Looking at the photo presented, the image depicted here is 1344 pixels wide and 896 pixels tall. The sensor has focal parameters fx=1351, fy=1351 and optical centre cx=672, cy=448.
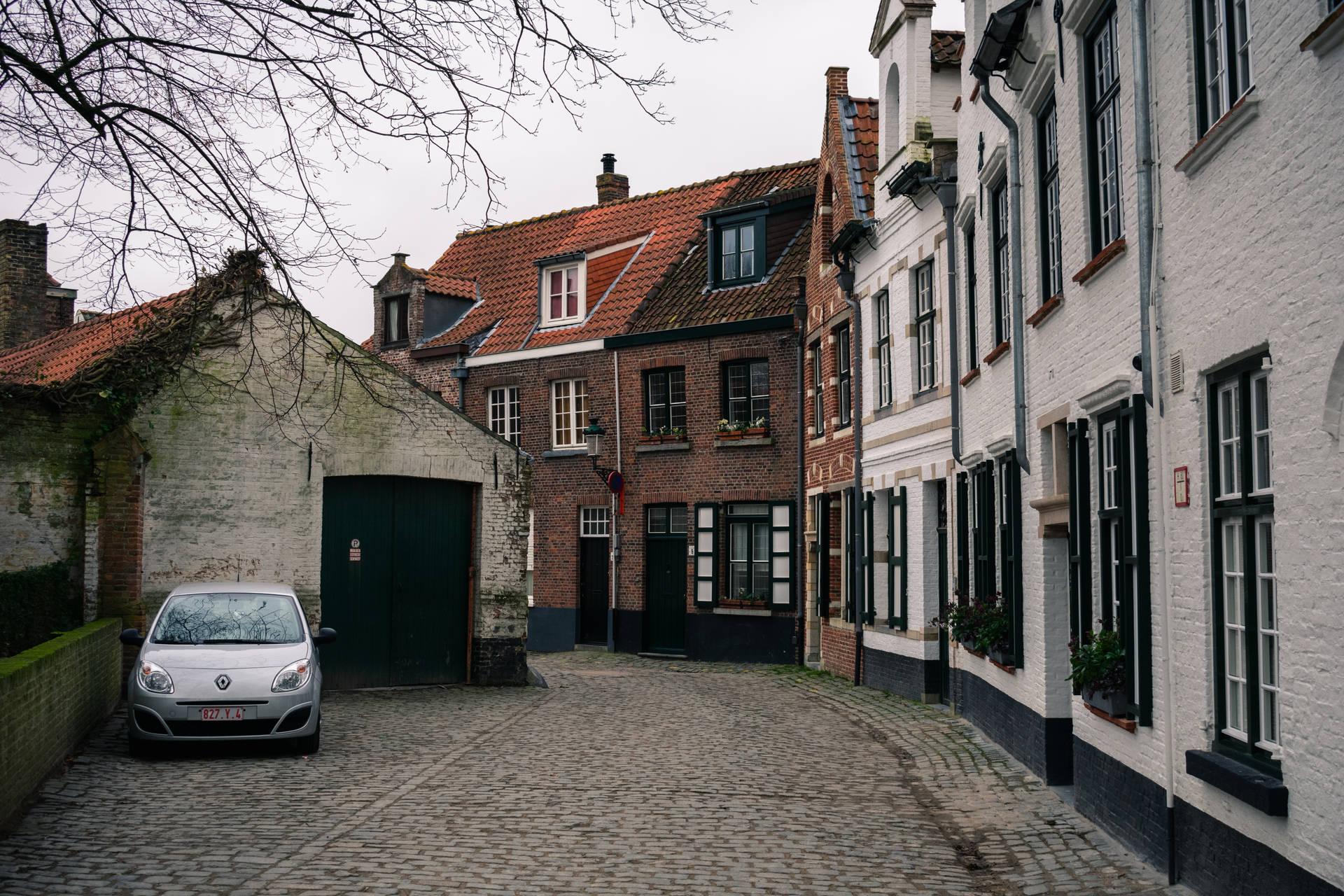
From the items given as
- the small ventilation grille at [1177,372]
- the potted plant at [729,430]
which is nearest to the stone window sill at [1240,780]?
the small ventilation grille at [1177,372]

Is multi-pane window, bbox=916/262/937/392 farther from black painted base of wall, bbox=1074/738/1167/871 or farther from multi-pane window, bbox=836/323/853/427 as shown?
black painted base of wall, bbox=1074/738/1167/871

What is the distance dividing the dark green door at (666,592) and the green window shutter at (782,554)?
227cm

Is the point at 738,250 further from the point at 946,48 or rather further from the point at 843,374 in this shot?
the point at 946,48

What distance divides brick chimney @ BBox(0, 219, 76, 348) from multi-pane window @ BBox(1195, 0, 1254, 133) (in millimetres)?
26257

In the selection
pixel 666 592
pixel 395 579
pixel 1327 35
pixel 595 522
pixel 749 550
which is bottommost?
pixel 666 592

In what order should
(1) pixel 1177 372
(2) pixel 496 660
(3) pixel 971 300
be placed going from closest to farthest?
(1) pixel 1177 372 < (3) pixel 971 300 < (2) pixel 496 660

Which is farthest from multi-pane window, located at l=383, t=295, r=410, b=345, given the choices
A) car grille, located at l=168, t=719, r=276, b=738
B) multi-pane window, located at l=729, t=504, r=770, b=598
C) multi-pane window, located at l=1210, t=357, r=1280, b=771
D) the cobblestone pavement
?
multi-pane window, located at l=1210, t=357, r=1280, b=771

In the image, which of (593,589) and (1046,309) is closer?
(1046,309)

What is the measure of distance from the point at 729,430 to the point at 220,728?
14276mm

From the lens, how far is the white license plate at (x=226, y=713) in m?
11.6

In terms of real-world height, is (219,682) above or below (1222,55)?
below

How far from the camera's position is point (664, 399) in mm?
26547

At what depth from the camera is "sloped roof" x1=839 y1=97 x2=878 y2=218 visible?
19.9 meters

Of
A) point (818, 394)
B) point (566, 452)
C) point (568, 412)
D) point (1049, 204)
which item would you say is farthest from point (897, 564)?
point (568, 412)
